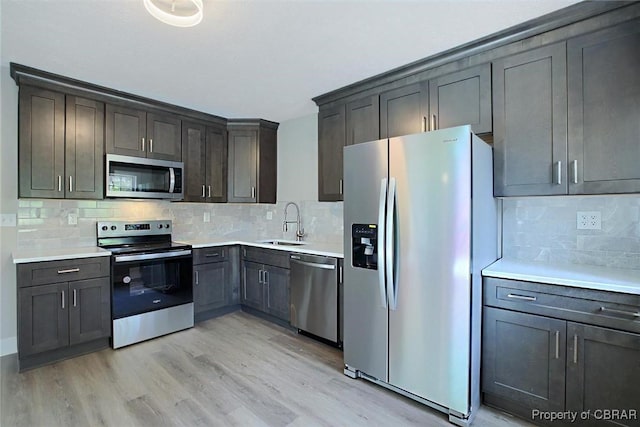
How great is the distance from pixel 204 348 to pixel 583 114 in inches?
134

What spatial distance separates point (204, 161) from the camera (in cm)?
387

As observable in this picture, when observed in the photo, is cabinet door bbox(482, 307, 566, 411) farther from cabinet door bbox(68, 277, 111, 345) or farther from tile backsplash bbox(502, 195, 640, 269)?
cabinet door bbox(68, 277, 111, 345)

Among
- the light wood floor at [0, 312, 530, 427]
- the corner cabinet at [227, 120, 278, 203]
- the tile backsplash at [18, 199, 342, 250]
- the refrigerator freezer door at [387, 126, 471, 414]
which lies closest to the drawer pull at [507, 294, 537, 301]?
the refrigerator freezer door at [387, 126, 471, 414]

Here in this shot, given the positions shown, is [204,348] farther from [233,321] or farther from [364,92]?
[364,92]

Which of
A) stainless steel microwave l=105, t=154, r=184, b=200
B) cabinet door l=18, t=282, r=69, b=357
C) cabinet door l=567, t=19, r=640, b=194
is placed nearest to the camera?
cabinet door l=567, t=19, r=640, b=194

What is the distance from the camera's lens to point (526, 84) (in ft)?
6.87

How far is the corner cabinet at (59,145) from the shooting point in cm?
267

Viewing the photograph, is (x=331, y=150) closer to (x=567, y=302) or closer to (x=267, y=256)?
(x=267, y=256)

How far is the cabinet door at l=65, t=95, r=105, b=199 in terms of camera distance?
114 inches

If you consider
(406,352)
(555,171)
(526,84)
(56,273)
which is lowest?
(406,352)

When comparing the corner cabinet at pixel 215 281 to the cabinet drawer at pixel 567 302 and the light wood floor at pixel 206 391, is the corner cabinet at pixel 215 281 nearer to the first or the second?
the light wood floor at pixel 206 391

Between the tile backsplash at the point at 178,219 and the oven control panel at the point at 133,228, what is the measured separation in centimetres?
7

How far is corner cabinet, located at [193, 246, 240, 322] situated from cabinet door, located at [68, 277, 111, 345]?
0.84m

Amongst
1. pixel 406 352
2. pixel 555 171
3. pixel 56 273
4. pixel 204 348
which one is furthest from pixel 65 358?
pixel 555 171
